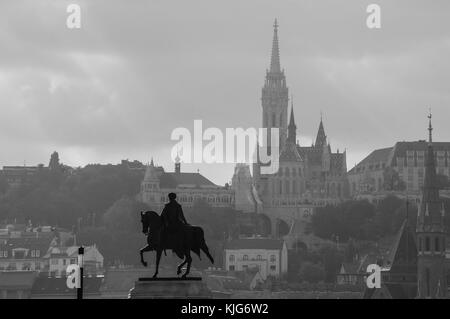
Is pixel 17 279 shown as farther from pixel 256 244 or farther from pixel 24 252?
pixel 256 244

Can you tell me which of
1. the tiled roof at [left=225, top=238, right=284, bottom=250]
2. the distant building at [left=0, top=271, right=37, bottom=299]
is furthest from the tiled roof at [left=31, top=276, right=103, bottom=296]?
the tiled roof at [left=225, top=238, right=284, bottom=250]

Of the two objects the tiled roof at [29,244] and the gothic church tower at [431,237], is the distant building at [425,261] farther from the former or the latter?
the tiled roof at [29,244]

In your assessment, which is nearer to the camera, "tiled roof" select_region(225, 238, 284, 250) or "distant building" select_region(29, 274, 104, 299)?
"distant building" select_region(29, 274, 104, 299)

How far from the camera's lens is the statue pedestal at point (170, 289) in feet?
163

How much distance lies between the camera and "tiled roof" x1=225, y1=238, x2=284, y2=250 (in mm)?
186375

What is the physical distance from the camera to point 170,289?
164 feet

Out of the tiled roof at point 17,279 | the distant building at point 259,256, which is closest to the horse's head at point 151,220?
the tiled roof at point 17,279

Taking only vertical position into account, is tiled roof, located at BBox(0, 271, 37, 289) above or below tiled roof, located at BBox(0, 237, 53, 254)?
below

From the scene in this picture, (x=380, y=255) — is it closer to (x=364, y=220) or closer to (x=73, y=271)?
(x=73, y=271)

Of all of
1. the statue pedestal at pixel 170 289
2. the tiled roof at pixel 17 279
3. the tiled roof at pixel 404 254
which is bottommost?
the statue pedestal at pixel 170 289

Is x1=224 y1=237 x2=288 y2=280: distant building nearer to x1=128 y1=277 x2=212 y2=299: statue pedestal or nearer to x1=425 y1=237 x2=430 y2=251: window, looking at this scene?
x1=425 y1=237 x2=430 y2=251: window
